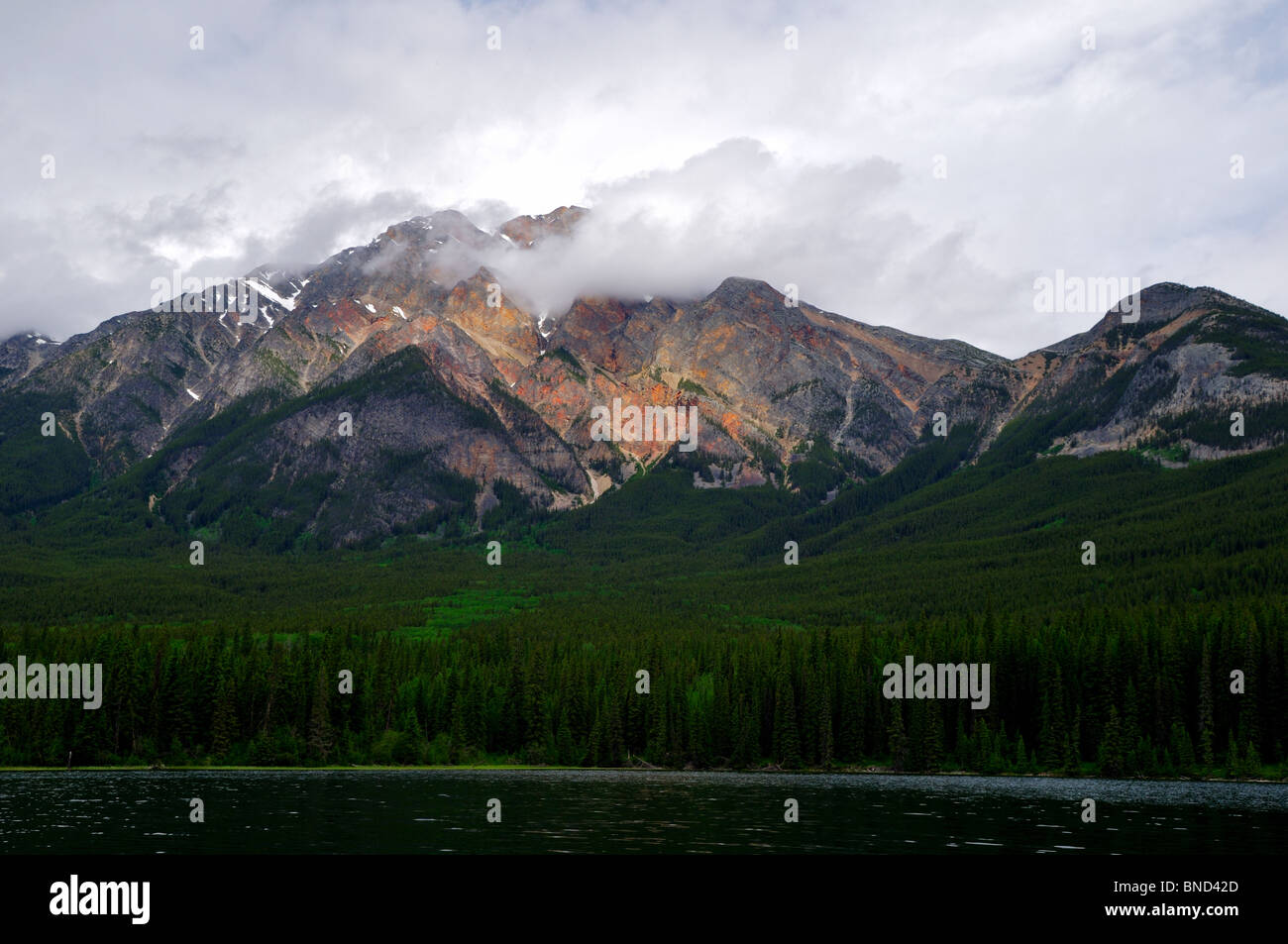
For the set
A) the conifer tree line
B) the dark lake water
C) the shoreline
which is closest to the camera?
the dark lake water

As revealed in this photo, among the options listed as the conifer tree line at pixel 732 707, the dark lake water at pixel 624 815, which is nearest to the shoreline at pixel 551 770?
the conifer tree line at pixel 732 707

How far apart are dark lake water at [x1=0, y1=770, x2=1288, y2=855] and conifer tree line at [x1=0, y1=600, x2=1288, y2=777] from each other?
61.7 feet

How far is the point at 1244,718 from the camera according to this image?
15038 centimetres

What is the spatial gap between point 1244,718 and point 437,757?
122 metres

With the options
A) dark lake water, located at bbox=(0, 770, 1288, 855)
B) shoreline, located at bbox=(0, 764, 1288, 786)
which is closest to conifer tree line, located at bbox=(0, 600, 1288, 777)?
shoreline, located at bbox=(0, 764, 1288, 786)

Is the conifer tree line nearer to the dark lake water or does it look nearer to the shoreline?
the shoreline

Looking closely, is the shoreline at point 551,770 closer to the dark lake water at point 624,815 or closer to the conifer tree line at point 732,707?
the conifer tree line at point 732,707

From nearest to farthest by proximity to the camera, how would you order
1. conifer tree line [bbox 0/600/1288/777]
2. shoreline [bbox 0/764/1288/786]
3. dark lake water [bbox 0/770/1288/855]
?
dark lake water [bbox 0/770/1288/855]
shoreline [bbox 0/764/1288/786]
conifer tree line [bbox 0/600/1288/777]

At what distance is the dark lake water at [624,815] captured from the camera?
2630 inches

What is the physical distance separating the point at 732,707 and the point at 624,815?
294ft

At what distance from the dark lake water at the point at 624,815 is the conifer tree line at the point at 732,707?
61.7 feet

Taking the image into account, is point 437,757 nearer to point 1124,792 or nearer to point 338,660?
point 338,660

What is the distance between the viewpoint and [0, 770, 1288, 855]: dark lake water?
2630 inches

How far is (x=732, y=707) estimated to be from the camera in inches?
6865
